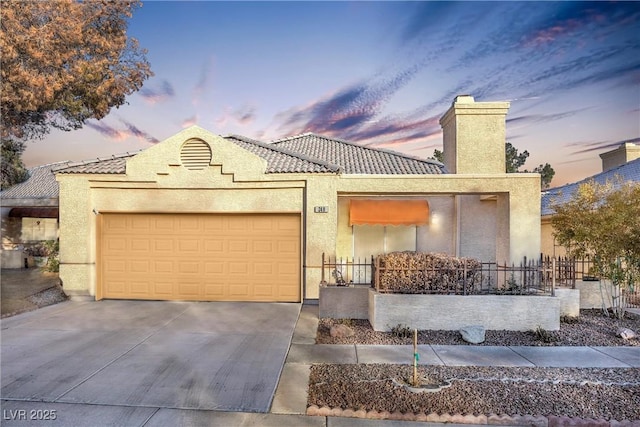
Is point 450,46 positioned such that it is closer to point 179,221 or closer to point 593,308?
point 593,308

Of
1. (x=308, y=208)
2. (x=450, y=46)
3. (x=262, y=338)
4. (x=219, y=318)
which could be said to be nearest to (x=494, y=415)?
(x=262, y=338)

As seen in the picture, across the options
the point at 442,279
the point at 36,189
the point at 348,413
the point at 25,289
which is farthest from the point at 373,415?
the point at 36,189

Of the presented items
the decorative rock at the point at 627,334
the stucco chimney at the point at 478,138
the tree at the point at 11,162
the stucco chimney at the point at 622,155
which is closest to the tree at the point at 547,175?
the stucco chimney at the point at 622,155

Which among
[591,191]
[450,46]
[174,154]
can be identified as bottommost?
[591,191]

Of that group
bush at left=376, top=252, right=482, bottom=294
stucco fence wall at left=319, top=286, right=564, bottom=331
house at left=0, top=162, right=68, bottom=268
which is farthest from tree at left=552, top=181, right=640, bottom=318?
house at left=0, top=162, right=68, bottom=268

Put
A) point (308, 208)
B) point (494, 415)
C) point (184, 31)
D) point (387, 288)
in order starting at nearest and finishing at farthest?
1. point (494, 415)
2. point (387, 288)
3. point (308, 208)
4. point (184, 31)

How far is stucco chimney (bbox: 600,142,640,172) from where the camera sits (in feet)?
71.2

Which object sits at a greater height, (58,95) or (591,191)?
(58,95)

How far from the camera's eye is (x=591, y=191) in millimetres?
9938

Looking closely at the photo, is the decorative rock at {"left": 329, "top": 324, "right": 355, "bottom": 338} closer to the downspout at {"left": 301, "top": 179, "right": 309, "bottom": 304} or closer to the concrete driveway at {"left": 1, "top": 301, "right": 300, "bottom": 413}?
the concrete driveway at {"left": 1, "top": 301, "right": 300, "bottom": 413}

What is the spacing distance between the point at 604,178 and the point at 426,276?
17876mm

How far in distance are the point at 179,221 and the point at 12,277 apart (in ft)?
33.5

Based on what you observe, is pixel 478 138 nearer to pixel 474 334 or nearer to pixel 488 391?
pixel 474 334

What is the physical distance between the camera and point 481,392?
529cm
